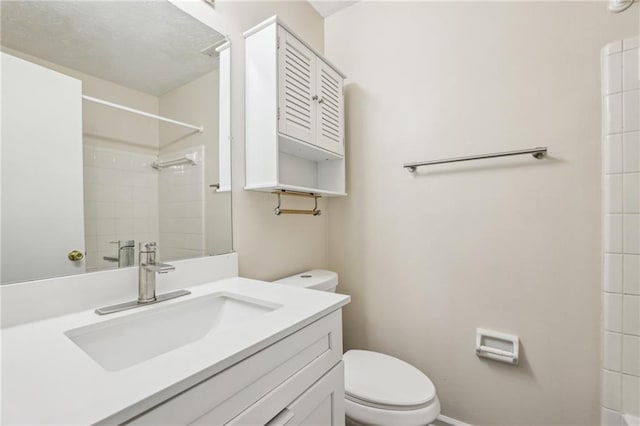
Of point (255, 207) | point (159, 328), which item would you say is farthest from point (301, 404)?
point (255, 207)

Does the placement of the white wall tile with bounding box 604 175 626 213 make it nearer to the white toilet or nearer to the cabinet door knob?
the white toilet

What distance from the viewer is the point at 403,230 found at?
1.59m

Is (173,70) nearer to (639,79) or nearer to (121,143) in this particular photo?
(121,143)

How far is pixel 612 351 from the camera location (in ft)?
3.55

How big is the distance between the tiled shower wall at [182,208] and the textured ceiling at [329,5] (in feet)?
4.21

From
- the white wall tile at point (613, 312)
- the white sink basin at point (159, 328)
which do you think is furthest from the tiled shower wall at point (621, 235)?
the white sink basin at point (159, 328)

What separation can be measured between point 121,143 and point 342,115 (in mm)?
1123

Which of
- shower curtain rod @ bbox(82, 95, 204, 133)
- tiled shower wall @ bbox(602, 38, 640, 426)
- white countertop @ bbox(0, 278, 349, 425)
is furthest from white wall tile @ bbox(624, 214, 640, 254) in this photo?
shower curtain rod @ bbox(82, 95, 204, 133)

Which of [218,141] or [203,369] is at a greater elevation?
[218,141]

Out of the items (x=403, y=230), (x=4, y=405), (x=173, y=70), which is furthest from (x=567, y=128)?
(x=4, y=405)

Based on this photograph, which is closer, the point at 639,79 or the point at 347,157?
the point at 639,79

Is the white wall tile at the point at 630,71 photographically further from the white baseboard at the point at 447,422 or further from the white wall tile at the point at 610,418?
the white baseboard at the point at 447,422

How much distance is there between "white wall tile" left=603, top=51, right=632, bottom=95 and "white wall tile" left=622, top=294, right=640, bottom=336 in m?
0.78

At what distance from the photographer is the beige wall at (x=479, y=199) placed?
46.5 inches
